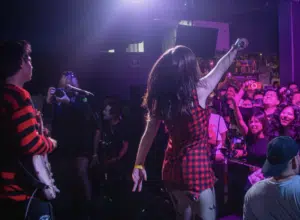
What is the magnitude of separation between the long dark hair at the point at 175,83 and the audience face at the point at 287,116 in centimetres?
310

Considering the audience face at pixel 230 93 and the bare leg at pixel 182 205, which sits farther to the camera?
the audience face at pixel 230 93

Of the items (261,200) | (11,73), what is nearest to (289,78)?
(261,200)

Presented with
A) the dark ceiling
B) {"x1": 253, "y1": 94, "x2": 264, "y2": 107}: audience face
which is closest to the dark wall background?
the dark ceiling

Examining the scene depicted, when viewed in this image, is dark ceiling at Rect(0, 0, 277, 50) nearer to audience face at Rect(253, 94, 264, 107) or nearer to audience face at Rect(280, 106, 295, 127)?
audience face at Rect(253, 94, 264, 107)

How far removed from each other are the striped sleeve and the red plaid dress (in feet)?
2.54

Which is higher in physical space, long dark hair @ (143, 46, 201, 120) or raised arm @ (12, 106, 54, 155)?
long dark hair @ (143, 46, 201, 120)

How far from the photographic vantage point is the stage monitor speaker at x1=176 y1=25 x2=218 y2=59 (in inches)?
171

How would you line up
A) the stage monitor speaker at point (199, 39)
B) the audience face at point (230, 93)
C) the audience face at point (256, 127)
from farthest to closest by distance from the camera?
the audience face at point (230, 93)
the audience face at point (256, 127)
the stage monitor speaker at point (199, 39)

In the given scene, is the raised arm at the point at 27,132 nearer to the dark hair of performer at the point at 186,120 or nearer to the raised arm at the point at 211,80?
the dark hair of performer at the point at 186,120

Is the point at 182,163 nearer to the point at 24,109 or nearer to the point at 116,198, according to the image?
the point at 24,109

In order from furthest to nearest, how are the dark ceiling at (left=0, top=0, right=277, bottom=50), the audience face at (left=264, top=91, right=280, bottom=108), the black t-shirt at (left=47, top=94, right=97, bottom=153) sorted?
the dark ceiling at (left=0, top=0, right=277, bottom=50)
the audience face at (left=264, top=91, right=280, bottom=108)
the black t-shirt at (left=47, top=94, right=97, bottom=153)

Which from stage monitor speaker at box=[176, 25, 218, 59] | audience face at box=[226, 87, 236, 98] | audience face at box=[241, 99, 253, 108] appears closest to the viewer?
stage monitor speaker at box=[176, 25, 218, 59]

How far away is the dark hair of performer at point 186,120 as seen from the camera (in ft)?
6.40

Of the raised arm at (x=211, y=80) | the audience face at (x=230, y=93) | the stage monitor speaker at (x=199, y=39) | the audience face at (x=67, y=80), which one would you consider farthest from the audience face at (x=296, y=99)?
the raised arm at (x=211, y=80)
